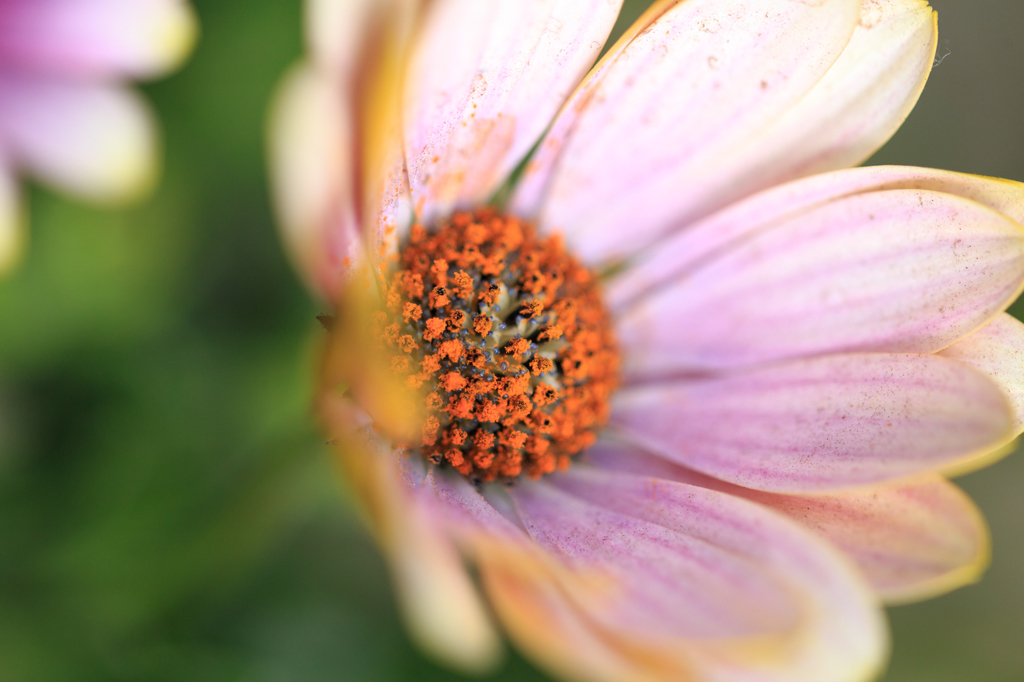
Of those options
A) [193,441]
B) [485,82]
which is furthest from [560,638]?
[193,441]

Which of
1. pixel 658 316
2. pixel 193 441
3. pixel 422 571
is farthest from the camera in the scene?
pixel 193 441

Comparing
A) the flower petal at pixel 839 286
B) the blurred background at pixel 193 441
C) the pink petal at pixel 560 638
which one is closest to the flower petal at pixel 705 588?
the pink petal at pixel 560 638

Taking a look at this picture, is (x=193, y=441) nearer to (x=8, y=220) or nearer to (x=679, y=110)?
(x=8, y=220)

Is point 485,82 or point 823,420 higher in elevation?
point 485,82

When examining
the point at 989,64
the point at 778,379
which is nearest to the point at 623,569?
the point at 778,379

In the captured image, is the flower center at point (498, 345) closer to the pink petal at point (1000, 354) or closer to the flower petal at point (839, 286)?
the flower petal at point (839, 286)

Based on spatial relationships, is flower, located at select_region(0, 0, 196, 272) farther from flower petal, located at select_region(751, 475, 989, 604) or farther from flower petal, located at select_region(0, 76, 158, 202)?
flower petal, located at select_region(751, 475, 989, 604)

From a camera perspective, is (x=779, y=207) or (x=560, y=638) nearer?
(x=560, y=638)

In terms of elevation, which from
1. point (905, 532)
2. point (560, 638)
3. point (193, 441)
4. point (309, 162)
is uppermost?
point (309, 162)
